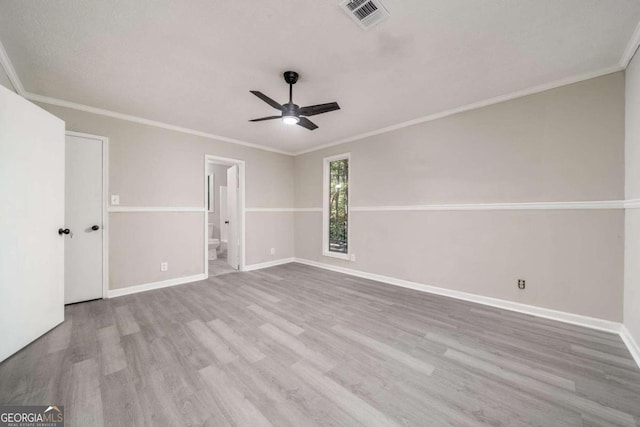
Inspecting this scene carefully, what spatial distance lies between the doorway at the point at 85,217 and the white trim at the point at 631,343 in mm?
5516

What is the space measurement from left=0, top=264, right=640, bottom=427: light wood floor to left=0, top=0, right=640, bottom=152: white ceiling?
2535 mm

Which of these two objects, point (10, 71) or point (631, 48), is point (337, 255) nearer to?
point (631, 48)

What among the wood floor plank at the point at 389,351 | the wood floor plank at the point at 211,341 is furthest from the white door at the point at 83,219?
the wood floor plank at the point at 389,351

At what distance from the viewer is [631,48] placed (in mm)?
1919

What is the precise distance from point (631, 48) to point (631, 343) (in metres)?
2.46

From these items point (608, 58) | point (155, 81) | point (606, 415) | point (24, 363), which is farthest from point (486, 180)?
point (24, 363)

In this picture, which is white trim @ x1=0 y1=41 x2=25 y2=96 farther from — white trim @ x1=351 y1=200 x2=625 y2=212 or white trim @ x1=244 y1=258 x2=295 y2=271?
white trim @ x1=351 y1=200 x2=625 y2=212

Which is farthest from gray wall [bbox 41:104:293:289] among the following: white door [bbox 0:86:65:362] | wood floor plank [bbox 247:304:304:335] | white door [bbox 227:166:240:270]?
wood floor plank [bbox 247:304:304:335]

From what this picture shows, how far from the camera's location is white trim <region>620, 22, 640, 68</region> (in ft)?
5.88

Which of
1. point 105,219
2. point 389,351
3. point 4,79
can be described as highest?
point 4,79

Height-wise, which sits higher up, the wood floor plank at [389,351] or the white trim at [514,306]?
the white trim at [514,306]

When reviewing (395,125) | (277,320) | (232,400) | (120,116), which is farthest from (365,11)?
(120,116)

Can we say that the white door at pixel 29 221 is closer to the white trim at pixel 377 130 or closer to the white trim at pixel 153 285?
the white trim at pixel 377 130

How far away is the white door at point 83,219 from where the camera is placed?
290cm
